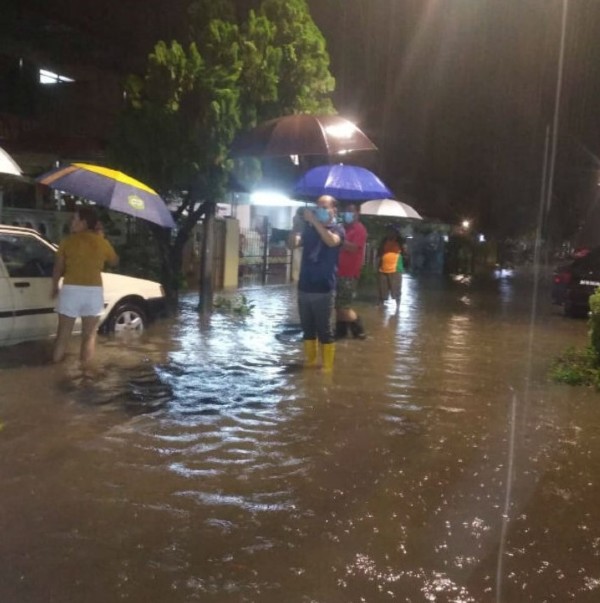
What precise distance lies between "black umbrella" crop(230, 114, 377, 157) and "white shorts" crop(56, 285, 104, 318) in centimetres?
279

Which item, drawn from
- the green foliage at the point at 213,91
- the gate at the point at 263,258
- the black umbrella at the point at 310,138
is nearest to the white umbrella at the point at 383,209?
the gate at the point at 263,258

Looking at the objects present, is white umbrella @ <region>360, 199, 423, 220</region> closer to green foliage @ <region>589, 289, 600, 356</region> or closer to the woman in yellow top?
green foliage @ <region>589, 289, 600, 356</region>

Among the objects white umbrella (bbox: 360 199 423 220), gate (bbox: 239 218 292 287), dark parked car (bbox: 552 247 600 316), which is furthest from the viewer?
gate (bbox: 239 218 292 287)

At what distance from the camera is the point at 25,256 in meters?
8.74

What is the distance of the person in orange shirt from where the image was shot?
15906 mm

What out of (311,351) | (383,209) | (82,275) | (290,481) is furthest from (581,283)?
(290,481)

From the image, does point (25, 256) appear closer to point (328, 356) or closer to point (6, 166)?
point (6, 166)

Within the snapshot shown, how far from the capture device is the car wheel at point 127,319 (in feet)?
32.6

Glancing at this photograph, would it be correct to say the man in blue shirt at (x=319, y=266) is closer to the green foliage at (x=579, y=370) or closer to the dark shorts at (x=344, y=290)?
the dark shorts at (x=344, y=290)

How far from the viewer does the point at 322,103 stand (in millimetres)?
12781

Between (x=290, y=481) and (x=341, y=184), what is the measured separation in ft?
19.3

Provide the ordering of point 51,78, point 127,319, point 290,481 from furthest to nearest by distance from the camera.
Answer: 1. point 51,78
2. point 127,319
3. point 290,481

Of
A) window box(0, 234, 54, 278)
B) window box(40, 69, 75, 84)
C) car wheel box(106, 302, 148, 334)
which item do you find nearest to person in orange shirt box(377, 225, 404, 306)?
car wheel box(106, 302, 148, 334)

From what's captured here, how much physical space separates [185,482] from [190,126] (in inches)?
310
